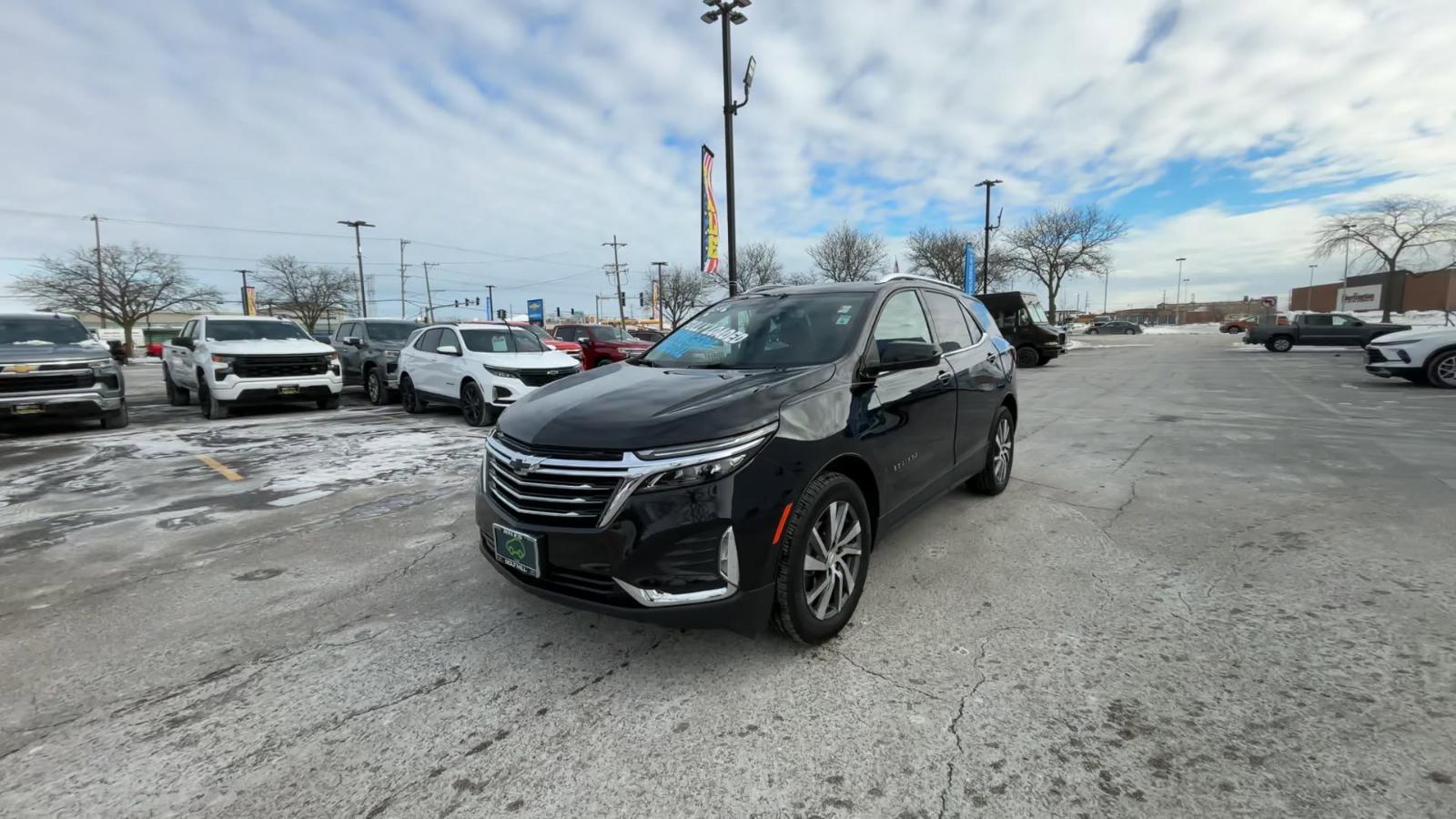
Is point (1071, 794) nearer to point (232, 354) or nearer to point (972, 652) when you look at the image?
point (972, 652)

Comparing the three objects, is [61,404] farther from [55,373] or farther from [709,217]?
[709,217]

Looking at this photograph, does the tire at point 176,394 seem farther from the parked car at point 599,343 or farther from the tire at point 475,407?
the parked car at point 599,343

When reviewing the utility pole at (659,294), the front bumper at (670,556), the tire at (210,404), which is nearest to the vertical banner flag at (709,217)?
the tire at (210,404)

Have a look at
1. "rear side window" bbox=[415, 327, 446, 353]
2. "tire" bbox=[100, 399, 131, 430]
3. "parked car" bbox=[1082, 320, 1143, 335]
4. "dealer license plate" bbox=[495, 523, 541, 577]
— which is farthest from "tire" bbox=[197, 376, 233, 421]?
"parked car" bbox=[1082, 320, 1143, 335]

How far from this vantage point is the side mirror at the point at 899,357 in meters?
3.33

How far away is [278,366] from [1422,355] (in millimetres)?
19632

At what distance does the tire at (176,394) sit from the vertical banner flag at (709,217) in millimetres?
10255

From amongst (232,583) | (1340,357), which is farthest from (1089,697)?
(1340,357)

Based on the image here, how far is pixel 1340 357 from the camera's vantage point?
2184 centimetres

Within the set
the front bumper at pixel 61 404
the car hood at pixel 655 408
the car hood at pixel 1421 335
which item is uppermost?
the car hood at pixel 1421 335

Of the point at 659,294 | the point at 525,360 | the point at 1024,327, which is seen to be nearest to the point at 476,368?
the point at 525,360

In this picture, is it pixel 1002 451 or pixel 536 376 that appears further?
pixel 536 376

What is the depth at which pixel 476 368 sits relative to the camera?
9.46 meters

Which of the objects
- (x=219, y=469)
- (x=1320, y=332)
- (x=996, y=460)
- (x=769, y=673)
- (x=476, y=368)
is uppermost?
(x=1320, y=332)
